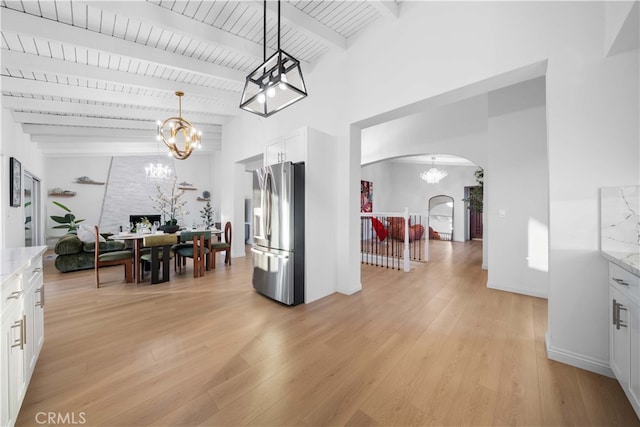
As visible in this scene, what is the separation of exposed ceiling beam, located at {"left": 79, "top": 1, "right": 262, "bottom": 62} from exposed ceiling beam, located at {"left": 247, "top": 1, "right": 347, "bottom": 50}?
67 centimetres

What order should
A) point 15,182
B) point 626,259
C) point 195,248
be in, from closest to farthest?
point 626,259 → point 195,248 → point 15,182

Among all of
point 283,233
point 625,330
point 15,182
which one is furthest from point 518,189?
point 15,182

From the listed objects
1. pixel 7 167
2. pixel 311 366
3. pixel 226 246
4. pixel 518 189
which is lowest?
pixel 311 366

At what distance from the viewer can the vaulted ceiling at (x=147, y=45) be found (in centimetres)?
269

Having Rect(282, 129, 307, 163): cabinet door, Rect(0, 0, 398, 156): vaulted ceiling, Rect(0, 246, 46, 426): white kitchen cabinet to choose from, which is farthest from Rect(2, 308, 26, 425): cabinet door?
Rect(0, 0, 398, 156): vaulted ceiling

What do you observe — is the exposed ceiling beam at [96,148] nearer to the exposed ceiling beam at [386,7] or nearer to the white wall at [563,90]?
the exposed ceiling beam at [386,7]

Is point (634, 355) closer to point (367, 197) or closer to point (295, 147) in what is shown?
point (295, 147)

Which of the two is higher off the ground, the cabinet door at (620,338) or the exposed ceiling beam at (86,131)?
the exposed ceiling beam at (86,131)

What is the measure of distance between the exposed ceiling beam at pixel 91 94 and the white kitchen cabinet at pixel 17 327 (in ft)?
11.1

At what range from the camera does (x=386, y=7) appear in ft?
9.16

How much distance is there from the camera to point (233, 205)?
21.4 feet

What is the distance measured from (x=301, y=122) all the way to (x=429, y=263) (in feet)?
13.1

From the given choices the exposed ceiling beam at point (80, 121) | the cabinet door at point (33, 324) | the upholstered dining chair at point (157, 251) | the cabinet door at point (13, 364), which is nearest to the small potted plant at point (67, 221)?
the exposed ceiling beam at point (80, 121)

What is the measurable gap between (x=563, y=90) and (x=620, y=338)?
5.80 ft
